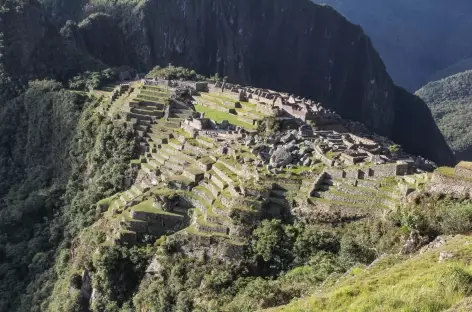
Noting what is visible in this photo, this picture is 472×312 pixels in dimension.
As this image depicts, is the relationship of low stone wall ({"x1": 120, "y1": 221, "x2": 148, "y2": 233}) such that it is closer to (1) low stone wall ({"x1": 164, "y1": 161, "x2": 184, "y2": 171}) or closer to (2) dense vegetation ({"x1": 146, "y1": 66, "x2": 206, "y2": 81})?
(1) low stone wall ({"x1": 164, "y1": 161, "x2": 184, "y2": 171})

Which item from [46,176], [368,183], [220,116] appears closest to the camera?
[368,183]

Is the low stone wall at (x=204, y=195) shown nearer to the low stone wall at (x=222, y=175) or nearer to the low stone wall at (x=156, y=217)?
the low stone wall at (x=222, y=175)

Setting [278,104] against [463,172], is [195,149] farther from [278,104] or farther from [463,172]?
[463,172]

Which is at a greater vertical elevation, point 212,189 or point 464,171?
point 464,171

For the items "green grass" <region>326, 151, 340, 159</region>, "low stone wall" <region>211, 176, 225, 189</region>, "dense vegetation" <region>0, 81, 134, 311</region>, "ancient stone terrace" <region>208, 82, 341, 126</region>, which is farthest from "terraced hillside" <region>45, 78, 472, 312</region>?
"ancient stone terrace" <region>208, 82, 341, 126</region>

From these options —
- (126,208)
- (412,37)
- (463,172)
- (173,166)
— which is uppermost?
(412,37)

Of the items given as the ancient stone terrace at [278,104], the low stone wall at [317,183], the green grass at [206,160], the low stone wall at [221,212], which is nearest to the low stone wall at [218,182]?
the green grass at [206,160]

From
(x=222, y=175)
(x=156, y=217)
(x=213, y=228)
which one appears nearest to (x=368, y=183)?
(x=213, y=228)
